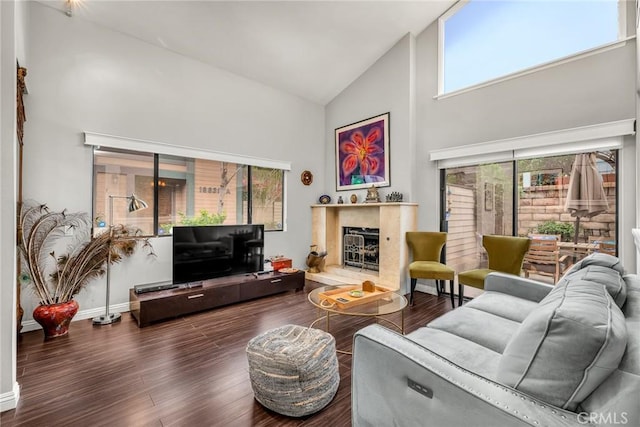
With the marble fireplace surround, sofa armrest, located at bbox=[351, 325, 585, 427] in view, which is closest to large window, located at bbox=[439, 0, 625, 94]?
the marble fireplace surround

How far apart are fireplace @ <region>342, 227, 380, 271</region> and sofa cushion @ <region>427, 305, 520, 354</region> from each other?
9.23 feet

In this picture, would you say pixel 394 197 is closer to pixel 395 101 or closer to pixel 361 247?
pixel 361 247

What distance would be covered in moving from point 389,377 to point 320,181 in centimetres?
472

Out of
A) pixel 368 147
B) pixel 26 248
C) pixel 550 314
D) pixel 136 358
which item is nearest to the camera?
pixel 550 314

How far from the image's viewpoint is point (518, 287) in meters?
2.54

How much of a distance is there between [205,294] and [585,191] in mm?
4726

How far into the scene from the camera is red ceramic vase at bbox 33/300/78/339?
9.06 ft

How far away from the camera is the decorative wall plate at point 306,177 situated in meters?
5.40

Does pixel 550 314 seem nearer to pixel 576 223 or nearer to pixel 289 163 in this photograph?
pixel 576 223

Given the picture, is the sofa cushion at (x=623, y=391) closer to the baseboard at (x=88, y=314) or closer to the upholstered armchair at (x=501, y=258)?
the upholstered armchair at (x=501, y=258)

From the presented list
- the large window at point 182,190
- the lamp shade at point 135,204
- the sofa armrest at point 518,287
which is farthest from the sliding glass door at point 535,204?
the lamp shade at point 135,204

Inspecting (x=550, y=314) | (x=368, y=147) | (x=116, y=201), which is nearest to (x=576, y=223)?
(x=368, y=147)

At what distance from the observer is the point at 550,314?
3.23ft

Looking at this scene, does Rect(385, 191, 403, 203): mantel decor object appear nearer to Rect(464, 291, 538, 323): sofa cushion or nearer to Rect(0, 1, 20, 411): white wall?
Rect(464, 291, 538, 323): sofa cushion
